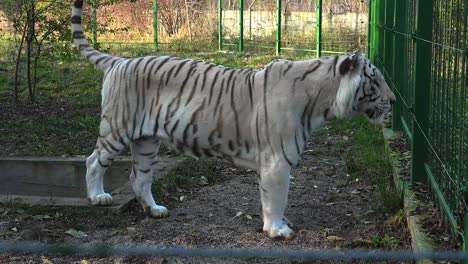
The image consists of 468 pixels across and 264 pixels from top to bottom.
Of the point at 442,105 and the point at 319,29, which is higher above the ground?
the point at 319,29

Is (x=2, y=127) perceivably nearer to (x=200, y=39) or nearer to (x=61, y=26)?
(x=61, y=26)

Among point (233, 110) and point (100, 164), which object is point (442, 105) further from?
point (100, 164)

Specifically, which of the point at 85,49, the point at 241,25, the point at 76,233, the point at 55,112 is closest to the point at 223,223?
the point at 76,233

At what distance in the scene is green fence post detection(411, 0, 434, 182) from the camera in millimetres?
4559

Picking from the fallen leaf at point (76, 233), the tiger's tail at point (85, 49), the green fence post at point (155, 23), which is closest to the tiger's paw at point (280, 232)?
the fallen leaf at point (76, 233)

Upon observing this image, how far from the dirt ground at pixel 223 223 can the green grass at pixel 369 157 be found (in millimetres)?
108

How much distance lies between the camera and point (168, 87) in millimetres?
4926

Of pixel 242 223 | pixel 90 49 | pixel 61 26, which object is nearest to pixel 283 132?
pixel 242 223

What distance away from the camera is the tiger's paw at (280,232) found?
453 centimetres

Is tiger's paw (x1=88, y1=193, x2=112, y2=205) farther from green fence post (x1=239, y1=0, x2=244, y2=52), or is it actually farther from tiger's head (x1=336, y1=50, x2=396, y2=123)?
green fence post (x1=239, y1=0, x2=244, y2=52)

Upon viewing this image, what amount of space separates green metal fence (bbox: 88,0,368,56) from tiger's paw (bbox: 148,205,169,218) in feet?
35.2

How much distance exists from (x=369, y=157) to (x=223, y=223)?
215cm

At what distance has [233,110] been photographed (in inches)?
185

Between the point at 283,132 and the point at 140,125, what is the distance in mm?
1152
